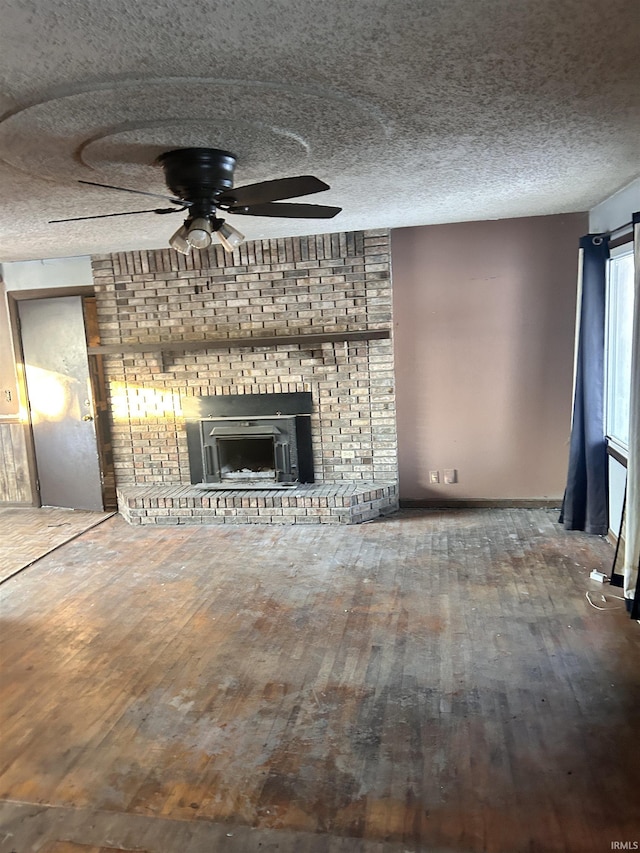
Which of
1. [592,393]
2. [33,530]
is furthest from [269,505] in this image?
[592,393]

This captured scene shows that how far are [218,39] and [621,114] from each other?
5.44 ft

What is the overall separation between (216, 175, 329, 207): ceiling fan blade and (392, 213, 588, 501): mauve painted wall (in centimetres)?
276

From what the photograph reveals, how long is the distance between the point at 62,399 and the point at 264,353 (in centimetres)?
207

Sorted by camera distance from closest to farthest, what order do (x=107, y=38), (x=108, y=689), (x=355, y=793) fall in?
(x=107, y=38) → (x=355, y=793) → (x=108, y=689)

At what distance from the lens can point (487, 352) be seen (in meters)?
5.27

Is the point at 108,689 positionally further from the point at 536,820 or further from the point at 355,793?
the point at 536,820

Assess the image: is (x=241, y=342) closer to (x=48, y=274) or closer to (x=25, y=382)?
(x=48, y=274)

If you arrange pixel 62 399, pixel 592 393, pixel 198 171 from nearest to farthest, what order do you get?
pixel 198 171 → pixel 592 393 → pixel 62 399

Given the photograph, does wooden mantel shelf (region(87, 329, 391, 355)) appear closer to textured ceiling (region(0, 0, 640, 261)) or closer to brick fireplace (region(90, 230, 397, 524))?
brick fireplace (region(90, 230, 397, 524))

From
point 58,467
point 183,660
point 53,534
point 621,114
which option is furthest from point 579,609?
point 58,467

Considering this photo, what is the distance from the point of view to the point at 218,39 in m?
1.71

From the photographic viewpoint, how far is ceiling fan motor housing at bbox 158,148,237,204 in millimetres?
2723

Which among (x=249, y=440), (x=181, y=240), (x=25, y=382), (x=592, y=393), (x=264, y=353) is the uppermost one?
(x=181, y=240)

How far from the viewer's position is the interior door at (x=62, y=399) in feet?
19.7
